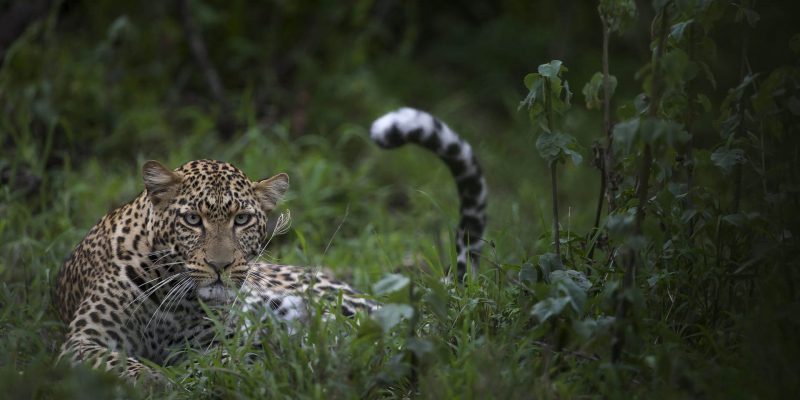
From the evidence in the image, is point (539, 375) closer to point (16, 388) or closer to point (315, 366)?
point (315, 366)

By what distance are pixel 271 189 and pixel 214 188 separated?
41cm

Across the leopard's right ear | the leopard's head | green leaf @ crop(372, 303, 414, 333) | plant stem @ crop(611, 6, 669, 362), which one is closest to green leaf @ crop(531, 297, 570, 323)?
plant stem @ crop(611, 6, 669, 362)

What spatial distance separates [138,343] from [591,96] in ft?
8.53

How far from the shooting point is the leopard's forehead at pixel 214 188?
185 inches

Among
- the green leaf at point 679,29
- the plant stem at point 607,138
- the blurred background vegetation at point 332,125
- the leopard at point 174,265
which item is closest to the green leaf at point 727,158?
the blurred background vegetation at point 332,125

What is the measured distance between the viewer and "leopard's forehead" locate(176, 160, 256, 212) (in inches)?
185

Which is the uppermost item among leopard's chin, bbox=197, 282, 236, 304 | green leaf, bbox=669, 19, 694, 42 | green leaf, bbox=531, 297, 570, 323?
green leaf, bbox=669, 19, 694, 42

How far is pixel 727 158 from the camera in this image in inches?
168

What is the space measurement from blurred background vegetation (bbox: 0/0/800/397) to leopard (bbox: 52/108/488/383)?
301 millimetres

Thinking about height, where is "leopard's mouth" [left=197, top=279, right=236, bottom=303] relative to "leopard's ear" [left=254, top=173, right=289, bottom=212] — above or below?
below

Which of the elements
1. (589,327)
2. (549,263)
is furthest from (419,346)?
(549,263)

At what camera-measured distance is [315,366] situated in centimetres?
395

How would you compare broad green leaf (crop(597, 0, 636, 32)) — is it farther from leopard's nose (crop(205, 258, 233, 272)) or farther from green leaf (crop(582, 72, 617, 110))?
leopard's nose (crop(205, 258, 233, 272))

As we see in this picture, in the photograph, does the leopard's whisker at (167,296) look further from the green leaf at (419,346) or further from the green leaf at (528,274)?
the green leaf at (528,274)
